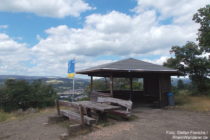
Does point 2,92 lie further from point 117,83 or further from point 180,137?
point 180,137

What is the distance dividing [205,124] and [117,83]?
52.6 feet

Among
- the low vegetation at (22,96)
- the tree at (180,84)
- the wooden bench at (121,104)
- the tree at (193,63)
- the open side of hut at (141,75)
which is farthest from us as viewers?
the tree at (180,84)

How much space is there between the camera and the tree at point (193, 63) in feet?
40.1

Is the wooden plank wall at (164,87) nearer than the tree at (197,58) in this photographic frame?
Yes

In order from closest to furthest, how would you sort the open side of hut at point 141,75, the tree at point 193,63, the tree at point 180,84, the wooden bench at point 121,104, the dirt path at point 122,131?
the dirt path at point 122,131, the wooden bench at point 121,104, the open side of hut at point 141,75, the tree at point 193,63, the tree at point 180,84

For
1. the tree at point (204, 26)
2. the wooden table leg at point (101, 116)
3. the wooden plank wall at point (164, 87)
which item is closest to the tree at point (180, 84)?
the tree at point (204, 26)

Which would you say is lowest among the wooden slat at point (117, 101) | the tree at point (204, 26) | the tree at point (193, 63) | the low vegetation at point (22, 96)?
the low vegetation at point (22, 96)

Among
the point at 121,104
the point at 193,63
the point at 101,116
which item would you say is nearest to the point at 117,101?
the point at 121,104

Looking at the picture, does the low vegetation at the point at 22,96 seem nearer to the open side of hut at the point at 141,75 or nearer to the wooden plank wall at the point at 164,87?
the open side of hut at the point at 141,75

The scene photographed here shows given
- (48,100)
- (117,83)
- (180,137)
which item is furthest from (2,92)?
(180,137)

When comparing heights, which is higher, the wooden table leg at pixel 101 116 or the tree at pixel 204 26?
the tree at pixel 204 26

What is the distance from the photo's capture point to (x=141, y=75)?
11.3m

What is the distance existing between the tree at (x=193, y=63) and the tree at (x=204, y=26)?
31.8 inches

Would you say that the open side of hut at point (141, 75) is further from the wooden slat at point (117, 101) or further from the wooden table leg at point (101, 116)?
the wooden table leg at point (101, 116)
